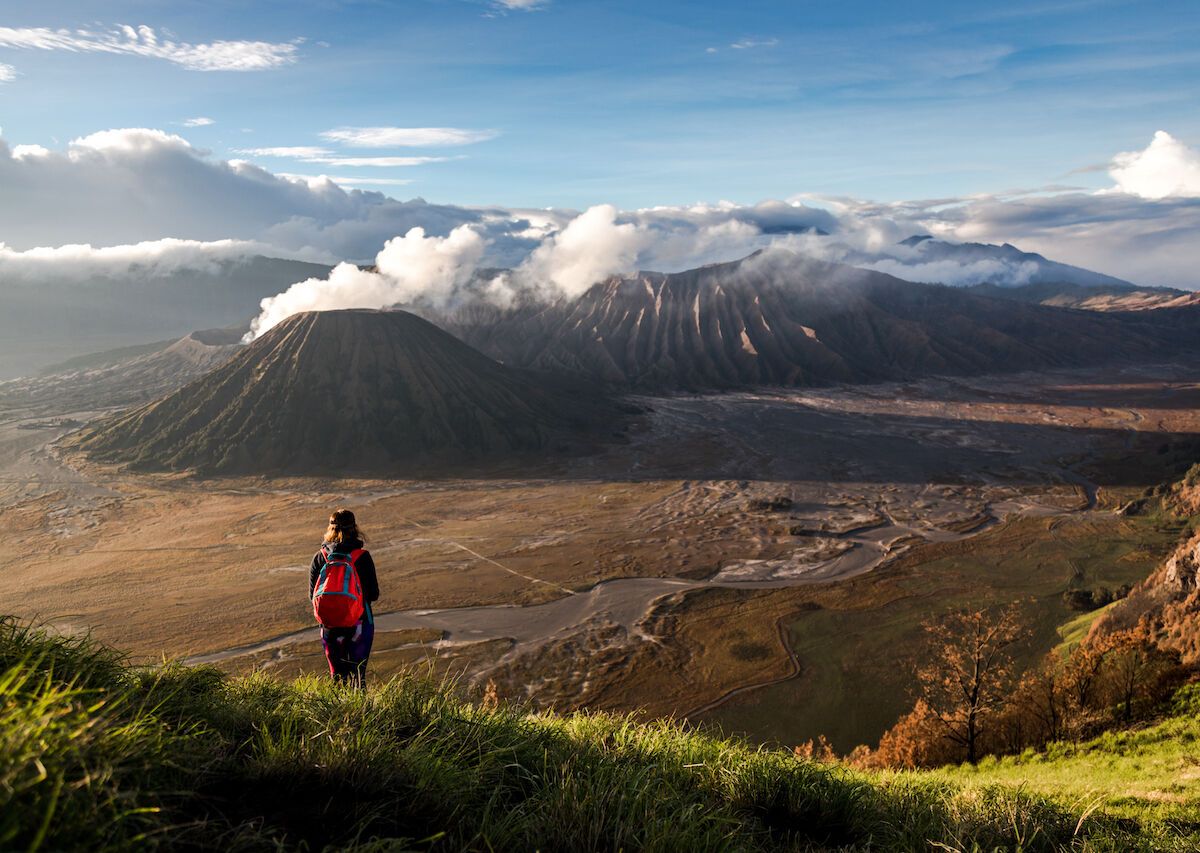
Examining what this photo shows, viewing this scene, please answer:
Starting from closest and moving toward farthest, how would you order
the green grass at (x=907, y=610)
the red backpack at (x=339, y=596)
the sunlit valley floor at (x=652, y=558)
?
the red backpack at (x=339, y=596) < the green grass at (x=907, y=610) < the sunlit valley floor at (x=652, y=558)

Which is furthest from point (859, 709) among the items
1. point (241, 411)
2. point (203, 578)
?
point (241, 411)

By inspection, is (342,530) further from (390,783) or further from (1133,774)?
(1133,774)

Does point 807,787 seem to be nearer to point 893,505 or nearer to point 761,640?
point 761,640

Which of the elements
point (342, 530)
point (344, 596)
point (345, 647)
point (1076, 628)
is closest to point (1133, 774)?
point (345, 647)

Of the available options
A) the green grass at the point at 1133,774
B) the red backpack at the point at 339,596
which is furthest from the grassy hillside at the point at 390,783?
the red backpack at the point at 339,596

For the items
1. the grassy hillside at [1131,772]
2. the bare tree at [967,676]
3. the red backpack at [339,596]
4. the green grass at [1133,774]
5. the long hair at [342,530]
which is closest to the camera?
the green grass at [1133,774]

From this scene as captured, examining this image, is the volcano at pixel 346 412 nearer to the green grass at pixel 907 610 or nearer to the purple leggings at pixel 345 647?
the green grass at pixel 907 610
